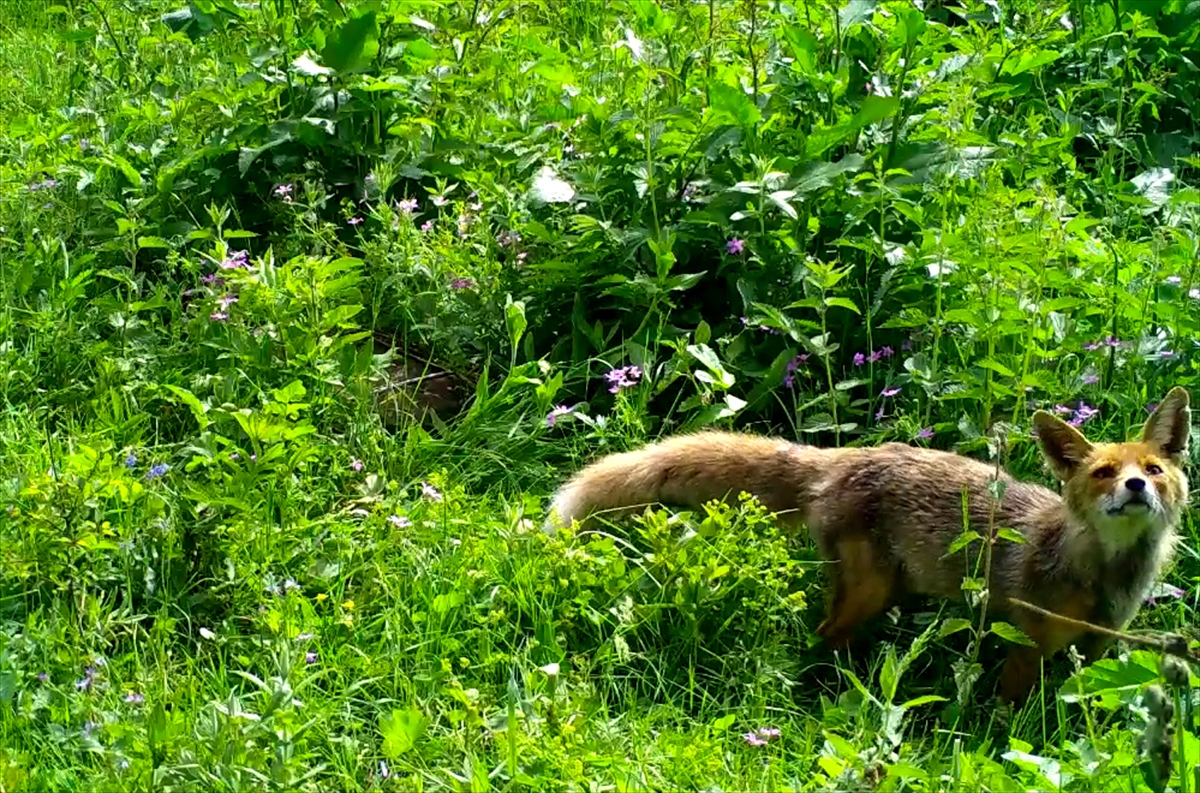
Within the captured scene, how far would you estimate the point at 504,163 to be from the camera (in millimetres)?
5301

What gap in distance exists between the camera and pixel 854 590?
12.7 feet

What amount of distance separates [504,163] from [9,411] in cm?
188

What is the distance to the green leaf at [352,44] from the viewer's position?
5.23 m

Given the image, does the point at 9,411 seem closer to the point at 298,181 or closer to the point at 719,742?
the point at 298,181

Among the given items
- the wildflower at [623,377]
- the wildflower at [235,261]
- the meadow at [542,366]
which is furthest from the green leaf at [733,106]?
the wildflower at [235,261]

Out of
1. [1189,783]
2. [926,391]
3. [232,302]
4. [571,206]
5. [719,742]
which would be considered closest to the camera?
[1189,783]

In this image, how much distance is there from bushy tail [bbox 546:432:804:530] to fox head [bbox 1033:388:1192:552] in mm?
692

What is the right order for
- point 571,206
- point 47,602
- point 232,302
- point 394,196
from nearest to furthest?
point 47,602, point 232,302, point 571,206, point 394,196

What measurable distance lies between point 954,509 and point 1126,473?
45 cm

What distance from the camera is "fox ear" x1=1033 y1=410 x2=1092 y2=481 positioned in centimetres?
373

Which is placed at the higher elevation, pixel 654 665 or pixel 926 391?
pixel 926 391

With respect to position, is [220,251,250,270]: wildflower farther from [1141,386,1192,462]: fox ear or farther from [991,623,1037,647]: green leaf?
[1141,386,1192,462]: fox ear

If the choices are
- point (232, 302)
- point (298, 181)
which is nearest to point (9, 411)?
point (232, 302)

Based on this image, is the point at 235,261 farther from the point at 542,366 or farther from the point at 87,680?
the point at 87,680
